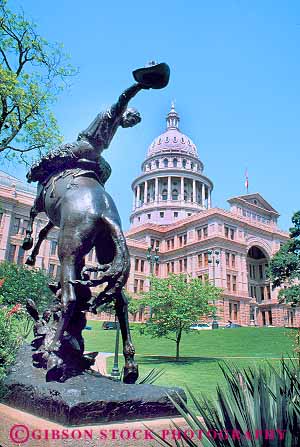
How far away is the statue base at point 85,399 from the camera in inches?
106

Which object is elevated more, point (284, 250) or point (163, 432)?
point (284, 250)

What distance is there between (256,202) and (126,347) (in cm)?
7069

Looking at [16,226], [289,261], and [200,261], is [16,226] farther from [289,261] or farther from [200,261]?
[289,261]

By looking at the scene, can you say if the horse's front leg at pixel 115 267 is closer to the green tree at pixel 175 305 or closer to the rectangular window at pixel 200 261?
the green tree at pixel 175 305

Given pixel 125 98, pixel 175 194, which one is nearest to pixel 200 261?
pixel 175 194

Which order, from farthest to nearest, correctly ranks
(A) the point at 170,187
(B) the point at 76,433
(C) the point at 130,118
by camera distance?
(A) the point at 170,187, (C) the point at 130,118, (B) the point at 76,433

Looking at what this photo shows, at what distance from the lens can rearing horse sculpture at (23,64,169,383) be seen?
341 cm

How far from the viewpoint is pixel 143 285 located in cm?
6588

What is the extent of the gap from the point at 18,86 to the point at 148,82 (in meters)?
15.3

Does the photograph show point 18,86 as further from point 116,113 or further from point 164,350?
point 164,350

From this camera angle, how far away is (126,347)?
3586mm

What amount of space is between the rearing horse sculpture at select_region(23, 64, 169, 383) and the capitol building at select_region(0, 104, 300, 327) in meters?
42.2

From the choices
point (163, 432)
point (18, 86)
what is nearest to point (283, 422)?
point (163, 432)

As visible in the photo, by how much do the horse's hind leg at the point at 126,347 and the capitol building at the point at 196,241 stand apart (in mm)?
42672
